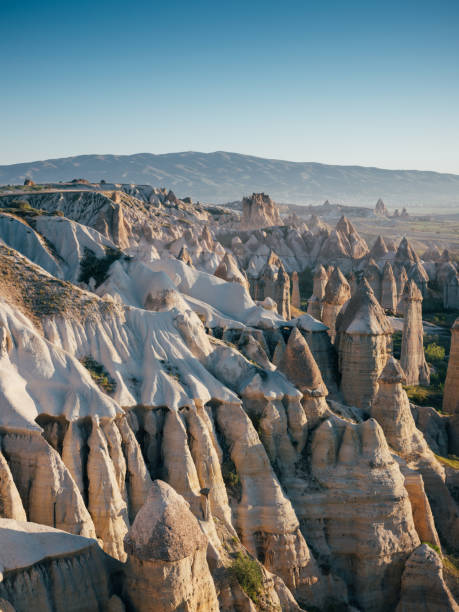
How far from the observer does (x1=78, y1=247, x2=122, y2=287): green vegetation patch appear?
90.3ft

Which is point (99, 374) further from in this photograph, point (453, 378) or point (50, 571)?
point (453, 378)

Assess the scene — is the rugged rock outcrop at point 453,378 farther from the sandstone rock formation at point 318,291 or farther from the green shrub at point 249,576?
the green shrub at point 249,576

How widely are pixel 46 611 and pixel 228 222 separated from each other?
3935 inches

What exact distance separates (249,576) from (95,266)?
610 inches

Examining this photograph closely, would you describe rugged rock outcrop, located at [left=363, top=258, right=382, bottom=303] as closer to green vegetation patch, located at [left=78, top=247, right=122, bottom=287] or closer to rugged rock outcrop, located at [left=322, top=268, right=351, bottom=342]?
rugged rock outcrop, located at [left=322, top=268, right=351, bottom=342]

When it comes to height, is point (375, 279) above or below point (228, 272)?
below

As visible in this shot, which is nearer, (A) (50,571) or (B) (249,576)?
(A) (50,571)

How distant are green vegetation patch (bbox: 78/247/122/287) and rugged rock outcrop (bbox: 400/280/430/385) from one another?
20.0 meters

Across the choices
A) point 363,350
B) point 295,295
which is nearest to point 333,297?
point 363,350

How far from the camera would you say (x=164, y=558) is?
39.5 ft

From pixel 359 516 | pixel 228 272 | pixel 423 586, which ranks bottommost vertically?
pixel 423 586

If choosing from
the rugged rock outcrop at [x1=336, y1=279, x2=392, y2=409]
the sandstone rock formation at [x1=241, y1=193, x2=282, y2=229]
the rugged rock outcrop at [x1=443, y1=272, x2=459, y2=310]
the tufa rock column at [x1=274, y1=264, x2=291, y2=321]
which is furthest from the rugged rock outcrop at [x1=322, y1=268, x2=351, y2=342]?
the sandstone rock formation at [x1=241, y1=193, x2=282, y2=229]

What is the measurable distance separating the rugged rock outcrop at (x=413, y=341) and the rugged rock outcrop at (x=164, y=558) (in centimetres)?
3202

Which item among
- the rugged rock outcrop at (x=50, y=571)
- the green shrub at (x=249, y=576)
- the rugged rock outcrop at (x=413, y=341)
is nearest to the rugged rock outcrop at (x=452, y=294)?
the rugged rock outcrop at (x=413, y=341)
